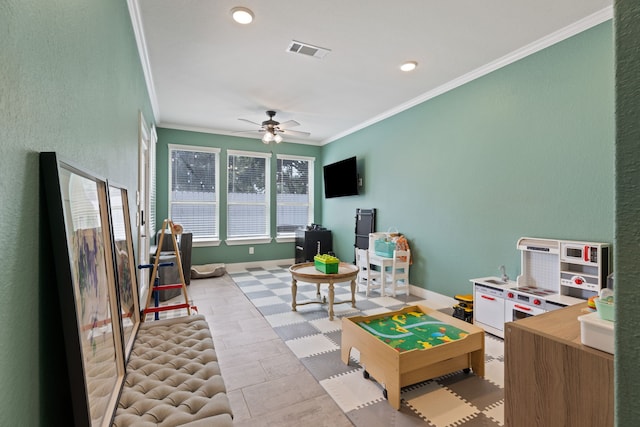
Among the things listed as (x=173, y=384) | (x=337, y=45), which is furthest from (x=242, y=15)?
(x=173, y=384)

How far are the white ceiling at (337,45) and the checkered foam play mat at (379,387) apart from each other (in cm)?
285

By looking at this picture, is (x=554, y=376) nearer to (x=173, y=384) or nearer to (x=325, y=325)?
(x=173, y=384)

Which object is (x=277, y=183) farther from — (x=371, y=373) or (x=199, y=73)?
(x=371, y=373)

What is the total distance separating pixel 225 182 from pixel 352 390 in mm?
4908

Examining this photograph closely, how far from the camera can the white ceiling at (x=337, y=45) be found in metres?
2.37

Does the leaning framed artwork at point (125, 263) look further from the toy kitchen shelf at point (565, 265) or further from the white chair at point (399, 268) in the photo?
the toy kitchen shelf at point (565, 265)

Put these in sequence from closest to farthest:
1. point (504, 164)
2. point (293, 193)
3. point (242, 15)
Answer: point (242, 15) → point (504, 164) → point (293, 193)

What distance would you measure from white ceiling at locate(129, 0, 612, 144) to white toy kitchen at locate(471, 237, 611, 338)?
190 centimetres

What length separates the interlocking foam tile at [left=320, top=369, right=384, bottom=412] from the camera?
6.39 ft

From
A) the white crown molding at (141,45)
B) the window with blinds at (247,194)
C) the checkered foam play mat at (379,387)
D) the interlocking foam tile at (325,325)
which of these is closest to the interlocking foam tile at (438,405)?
the checkered foam play mat at (379,387)
